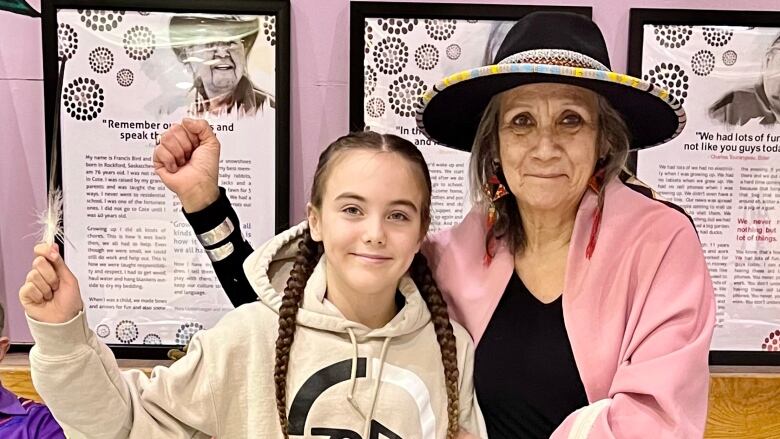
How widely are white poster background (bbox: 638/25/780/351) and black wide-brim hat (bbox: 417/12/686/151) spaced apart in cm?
57

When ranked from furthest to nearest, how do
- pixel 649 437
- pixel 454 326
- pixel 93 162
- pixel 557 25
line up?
pixel 93 162 < pixel 454 326 < pixel 557 25 < pixel 649 437

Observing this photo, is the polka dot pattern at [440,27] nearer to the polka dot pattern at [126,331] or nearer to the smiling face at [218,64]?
the smiling face at [218,64]

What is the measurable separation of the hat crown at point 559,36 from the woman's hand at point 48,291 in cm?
83

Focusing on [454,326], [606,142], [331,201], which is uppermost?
[606,142]

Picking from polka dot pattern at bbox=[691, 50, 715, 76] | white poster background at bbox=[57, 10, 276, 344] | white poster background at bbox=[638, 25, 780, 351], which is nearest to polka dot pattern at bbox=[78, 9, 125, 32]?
white poster background at bbox=[57, 10, 276, 344]

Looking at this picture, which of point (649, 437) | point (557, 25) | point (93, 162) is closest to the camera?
point (649, 437)

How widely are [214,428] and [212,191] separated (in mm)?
476

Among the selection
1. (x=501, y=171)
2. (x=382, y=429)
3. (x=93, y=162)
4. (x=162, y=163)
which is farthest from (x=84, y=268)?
(x=501, y=171)

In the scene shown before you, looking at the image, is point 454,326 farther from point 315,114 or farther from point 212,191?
point 315,114

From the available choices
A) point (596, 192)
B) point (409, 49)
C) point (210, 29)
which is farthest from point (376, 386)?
point (210, 29)

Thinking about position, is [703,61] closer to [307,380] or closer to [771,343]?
[771,343]

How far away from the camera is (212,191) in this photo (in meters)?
1.49

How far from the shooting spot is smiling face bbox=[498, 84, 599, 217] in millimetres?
1269

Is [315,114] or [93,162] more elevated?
[315,114]
